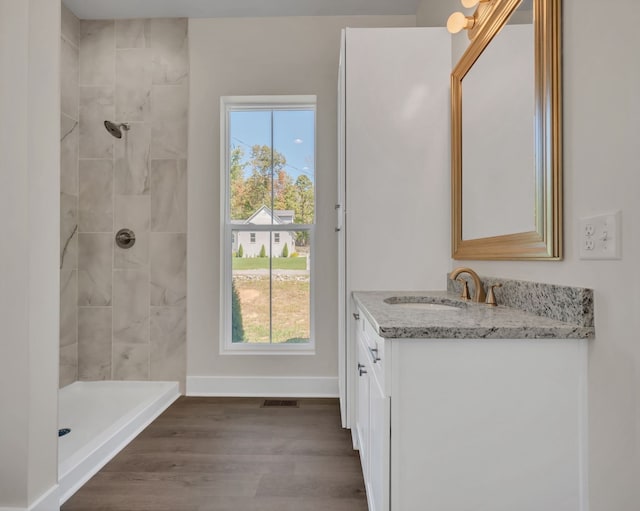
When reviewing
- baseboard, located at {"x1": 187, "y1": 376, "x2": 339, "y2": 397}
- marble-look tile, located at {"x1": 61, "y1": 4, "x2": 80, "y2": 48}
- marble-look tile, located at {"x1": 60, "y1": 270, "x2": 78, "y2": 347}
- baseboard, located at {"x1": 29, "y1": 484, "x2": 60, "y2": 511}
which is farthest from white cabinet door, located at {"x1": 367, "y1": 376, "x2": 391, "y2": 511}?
marble-look tile, located at {"x1": 61, "y1": 4, "x2": 80, "y2": 48}

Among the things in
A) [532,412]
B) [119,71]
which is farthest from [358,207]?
[119,71]

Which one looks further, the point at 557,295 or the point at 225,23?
the point at 225,23

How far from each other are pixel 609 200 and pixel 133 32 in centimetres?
322

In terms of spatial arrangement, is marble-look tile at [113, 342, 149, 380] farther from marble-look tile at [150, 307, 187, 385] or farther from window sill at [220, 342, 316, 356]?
window sill at [220, 342, 316, 356]

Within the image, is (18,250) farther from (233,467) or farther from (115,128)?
(115,128)

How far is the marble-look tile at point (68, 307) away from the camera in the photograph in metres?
2.70

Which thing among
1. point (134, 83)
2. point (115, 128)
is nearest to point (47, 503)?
point (115, 128)

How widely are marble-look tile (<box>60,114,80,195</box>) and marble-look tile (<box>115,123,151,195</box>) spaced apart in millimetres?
301

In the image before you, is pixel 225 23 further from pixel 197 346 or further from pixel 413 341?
pixel 413 341

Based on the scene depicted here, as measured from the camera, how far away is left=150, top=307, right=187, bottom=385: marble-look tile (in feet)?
9.18

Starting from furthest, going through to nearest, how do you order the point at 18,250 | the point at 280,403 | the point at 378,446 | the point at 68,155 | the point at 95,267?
the point at 95,267 < the point at 68,155 < the point at 280,403 < the point at 18,250 < the point at 378,446

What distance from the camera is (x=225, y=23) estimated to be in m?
2.79

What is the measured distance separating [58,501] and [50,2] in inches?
77.1

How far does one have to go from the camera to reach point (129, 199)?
282 cm
